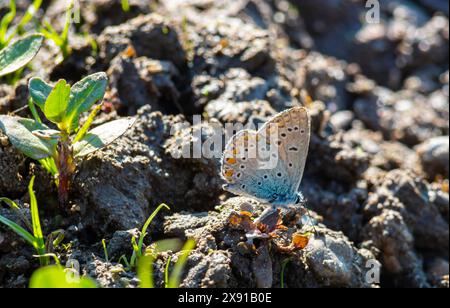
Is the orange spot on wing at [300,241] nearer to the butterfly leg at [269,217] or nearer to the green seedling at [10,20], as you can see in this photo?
the butterfly leg at [269,217]

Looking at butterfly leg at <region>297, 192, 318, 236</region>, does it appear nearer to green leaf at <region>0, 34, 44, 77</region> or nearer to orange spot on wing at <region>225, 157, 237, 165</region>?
orange spot on wing at <region>225, 157, 237, 165</region>

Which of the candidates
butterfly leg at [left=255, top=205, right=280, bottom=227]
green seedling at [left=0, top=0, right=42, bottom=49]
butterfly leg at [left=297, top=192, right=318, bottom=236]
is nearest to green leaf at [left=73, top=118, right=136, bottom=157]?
butterfly leg at [left=255, top=205, right=280, bottom=227]

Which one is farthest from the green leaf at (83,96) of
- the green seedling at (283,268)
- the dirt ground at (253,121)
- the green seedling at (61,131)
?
the green seedling at (283,268)

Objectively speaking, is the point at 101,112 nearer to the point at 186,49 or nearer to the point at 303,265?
the point at 186,49

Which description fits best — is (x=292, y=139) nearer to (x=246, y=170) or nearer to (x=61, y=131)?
(x=246, y=170)

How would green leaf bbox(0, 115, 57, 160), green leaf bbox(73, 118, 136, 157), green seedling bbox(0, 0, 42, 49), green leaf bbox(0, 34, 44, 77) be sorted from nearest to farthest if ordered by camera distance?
green leaf bbox(0, 115, 57, 160) < green leaf bbox(73, 118, 136, 157) < green leaf bbox(0, 34, 44, 77) < green seedling bbox(0, 0, 42, 49)

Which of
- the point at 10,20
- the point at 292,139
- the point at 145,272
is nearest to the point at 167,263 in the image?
the point at 145,272
